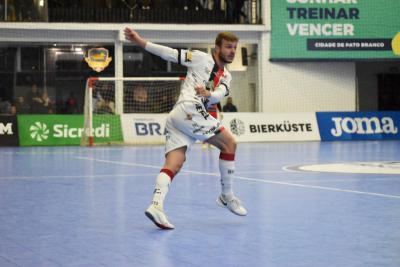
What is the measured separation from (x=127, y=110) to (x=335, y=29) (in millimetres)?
9871

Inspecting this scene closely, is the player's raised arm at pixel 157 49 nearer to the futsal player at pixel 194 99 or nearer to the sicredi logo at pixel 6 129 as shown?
the futsal player at pixel 194 99

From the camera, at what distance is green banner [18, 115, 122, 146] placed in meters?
31.5

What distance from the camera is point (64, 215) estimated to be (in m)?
9.54

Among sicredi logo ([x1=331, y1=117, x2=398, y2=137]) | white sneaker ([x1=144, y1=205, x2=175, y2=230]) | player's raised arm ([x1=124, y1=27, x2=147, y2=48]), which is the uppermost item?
player's raised arm ([x1=124, y1=27, x2=147, y2=48])

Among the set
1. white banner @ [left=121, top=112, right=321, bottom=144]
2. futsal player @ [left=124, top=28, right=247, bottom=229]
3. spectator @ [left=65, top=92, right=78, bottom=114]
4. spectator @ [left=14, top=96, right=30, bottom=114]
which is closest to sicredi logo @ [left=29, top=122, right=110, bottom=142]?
white banner @ [left=121, top=112, right=321, bottom=144]

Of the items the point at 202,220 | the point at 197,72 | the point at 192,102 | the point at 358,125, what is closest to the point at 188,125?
the point at 192,102

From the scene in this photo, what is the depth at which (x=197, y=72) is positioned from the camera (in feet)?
29.7

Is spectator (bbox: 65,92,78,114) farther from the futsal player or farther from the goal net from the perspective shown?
the futsal player

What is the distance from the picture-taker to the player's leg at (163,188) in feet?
27.1

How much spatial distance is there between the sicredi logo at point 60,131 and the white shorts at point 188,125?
22.7 m

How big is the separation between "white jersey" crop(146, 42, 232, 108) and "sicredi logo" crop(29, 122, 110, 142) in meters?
22.6

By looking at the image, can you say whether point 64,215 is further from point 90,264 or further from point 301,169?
point 301,169

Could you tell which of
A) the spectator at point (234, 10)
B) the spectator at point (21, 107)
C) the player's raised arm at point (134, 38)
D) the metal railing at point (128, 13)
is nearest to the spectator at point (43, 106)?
the spectator at point (21, 107)

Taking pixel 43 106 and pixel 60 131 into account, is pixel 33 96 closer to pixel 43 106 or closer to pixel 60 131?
pixel 43 106
